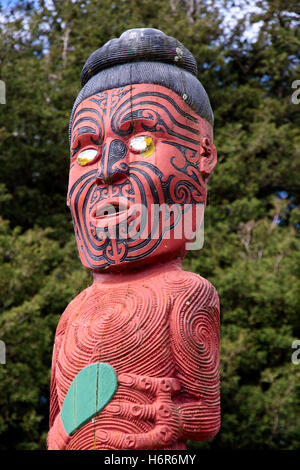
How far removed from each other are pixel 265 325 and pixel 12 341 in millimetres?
3788

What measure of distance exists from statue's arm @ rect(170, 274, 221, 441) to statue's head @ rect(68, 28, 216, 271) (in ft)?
1.56

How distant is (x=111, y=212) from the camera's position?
4293 mm

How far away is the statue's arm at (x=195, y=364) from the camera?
3801 millimetres

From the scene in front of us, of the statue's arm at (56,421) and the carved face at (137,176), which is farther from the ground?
the carved face at (137,176)

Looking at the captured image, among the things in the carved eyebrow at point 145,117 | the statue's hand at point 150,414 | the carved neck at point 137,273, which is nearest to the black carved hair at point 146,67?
the carved eyebrow at point 145,117

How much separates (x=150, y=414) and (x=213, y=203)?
25.7 feet

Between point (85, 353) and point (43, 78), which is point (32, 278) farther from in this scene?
point (85, 353)

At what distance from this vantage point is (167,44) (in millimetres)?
4684

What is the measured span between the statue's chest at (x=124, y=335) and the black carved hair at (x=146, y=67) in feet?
4.90

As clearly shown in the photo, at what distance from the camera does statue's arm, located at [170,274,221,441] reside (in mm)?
3801

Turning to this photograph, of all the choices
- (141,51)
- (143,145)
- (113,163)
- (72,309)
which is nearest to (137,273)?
(72,309)

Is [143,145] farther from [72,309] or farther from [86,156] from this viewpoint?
[72,309]

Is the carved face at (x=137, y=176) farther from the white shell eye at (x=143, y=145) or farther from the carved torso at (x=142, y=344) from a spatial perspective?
the carved torso at (x=142, y=344)

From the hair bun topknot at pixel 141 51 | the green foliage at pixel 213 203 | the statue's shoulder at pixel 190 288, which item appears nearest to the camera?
the statue's shoulder at pixel 190 288
